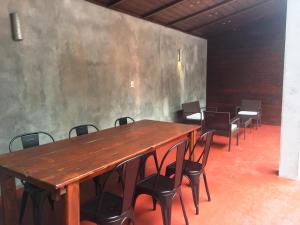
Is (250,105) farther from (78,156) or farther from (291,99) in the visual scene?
(78,156)

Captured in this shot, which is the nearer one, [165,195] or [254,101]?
[165,195]

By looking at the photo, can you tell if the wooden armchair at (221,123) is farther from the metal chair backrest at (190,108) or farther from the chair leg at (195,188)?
the chair leg at (195,188)

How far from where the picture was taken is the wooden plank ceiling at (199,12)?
4.75 m

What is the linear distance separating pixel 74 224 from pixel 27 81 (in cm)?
234

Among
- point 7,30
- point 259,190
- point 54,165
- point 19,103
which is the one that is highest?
point 7,30

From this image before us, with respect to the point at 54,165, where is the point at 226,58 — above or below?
above

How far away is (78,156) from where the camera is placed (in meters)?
2.14

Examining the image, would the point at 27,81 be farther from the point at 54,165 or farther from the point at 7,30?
the point at 54,165

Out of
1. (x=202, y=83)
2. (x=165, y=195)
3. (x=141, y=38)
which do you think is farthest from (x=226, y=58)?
(x=165, y=195)

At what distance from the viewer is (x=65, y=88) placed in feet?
12.6

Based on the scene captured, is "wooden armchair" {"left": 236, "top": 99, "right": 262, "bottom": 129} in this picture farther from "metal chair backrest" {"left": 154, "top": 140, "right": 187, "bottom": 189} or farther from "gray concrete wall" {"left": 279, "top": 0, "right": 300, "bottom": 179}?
"metal chair backrest" {"left": 154, "top": 140, "right": 187, "bottom": 189}

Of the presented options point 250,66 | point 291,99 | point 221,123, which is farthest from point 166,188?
point 250,66

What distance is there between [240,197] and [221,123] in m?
2.27

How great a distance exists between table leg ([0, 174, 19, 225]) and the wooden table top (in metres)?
0.12
